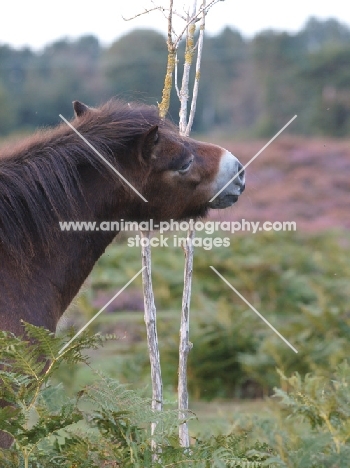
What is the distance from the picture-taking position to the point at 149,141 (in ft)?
12.4

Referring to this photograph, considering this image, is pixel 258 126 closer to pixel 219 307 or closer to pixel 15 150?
pixel 219 307

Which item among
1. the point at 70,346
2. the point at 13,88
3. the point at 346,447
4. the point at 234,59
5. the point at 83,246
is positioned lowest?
the point at 346,447

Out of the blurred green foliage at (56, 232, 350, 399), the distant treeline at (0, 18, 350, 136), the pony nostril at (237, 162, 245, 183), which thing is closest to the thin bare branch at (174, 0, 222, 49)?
the pony nostril at (237, 162, 245, 183)

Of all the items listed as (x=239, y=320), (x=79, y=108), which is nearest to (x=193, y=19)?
(x=79, y=108)

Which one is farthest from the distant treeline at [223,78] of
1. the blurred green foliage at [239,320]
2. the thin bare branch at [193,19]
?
the thin bare branch at [193,19]

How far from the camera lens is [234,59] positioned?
62031mm

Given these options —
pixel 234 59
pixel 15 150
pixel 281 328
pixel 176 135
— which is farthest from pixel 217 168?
pixel 234 59

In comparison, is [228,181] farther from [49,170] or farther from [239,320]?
[239,320]

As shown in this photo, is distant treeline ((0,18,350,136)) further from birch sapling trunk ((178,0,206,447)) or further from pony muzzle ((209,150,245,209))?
pony muzzle ((209,150,245,209))

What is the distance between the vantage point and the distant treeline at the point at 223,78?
4500 cm

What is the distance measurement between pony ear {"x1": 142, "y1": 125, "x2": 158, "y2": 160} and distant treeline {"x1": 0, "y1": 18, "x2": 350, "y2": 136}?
1463 inches

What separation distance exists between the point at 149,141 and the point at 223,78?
192ft

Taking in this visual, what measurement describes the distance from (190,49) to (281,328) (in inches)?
247

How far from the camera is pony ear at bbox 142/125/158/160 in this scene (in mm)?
3721
